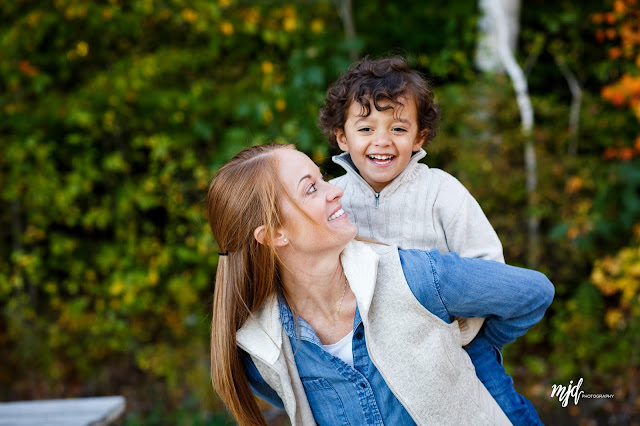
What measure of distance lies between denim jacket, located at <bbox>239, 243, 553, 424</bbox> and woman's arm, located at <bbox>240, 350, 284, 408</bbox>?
7 cm

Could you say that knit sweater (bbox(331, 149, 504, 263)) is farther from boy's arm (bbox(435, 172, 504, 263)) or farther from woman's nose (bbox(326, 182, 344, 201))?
woman's nose (bbox(326, 182, 344, 201))

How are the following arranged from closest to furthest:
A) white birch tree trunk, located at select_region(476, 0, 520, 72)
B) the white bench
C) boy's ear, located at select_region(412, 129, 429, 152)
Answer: boy's ear, located at select_region(412, 129, 429, 152) → the white bench → white birch tree trunk, located at select_region(476, 0, 520, 72)

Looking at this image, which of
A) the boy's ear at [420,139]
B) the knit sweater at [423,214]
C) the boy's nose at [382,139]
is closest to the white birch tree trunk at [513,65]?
the boy's ear at [420,139]

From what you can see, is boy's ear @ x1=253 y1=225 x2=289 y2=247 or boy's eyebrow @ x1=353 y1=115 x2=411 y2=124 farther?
boy's eyebrow @ x1=353 y1=115 x2=411 y2=124

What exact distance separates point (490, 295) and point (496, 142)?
3.65m

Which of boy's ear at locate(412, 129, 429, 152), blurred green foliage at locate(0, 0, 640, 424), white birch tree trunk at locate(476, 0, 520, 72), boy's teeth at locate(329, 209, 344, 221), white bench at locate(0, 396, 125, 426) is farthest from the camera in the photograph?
white birch tree trunk at locate(476, 0, 520, 72)

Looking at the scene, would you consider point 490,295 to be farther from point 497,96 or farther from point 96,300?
point 96,300

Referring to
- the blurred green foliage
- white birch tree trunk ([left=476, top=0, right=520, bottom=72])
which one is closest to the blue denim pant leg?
the blurred green foliage

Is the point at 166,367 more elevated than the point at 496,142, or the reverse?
the point at 496,142

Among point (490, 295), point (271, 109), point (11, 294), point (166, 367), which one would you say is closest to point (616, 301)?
point (271, 109)

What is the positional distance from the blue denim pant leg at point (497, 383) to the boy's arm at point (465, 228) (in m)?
0.27

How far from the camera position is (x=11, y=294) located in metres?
5.87

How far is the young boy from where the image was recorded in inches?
74.5

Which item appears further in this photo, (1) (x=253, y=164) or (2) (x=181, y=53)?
(2) (x=181, y=53)
